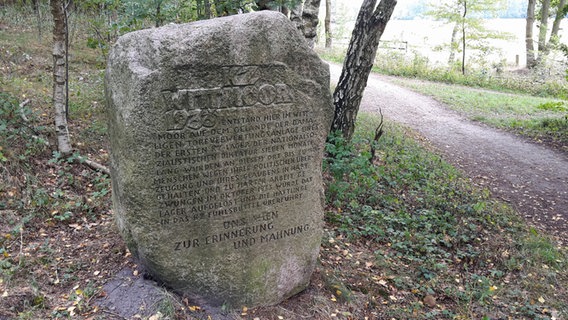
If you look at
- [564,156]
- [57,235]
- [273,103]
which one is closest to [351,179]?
[273,103]

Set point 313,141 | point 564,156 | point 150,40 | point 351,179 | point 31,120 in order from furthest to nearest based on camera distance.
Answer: point 564,156, point 351,179, point 31,120, point 313,141, point 150,40

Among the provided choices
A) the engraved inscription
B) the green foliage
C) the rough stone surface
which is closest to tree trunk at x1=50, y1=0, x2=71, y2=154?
the green foliage

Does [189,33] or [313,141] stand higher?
[189,33]

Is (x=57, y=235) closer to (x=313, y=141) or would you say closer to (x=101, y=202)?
(x=101, y=202)

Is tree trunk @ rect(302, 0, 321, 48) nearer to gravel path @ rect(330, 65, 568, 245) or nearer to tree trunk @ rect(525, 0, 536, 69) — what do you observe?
gravel path @ rect(330, 65, 568, 245)

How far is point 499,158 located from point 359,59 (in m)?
4.88

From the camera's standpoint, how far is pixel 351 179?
684cm

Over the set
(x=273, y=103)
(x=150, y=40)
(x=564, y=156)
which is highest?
(x=150, y=40)

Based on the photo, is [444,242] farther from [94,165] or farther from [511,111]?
[511,111]

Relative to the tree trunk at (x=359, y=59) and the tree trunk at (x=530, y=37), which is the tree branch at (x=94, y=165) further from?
the tree trunk at (x=530, y=37)

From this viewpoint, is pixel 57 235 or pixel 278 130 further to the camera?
pixel 57 235

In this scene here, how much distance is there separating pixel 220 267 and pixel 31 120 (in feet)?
14.8

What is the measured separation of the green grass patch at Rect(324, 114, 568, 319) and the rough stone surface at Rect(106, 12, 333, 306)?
1.58 m

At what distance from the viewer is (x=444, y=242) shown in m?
5.57
